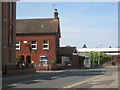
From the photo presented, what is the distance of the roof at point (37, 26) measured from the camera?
62028 millimetres

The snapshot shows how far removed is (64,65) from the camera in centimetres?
6097

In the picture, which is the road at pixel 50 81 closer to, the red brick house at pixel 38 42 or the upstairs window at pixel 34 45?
the red brick house at pixel 38 42

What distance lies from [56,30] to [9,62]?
2136cm

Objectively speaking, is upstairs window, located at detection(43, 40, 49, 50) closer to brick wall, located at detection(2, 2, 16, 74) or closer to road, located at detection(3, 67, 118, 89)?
brick wall, located at detection(2, 2, 16, 74)

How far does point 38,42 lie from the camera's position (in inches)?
2443

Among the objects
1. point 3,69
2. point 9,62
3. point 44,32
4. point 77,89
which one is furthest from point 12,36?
point 77,89

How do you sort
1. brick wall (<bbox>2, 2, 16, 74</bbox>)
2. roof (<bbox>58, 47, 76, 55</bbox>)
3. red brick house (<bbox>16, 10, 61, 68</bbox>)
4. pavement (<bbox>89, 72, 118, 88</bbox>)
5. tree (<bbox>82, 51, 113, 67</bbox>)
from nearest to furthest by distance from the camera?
pavement (<bbox>89, 72, 118, 88</bbox>) < brick wall (<bbox>2, 2, 16, 74</bbox>) < red brick house (<bbox>16, 10, 61, 68</bbox>) < roof (<bbox>58, 47, 76, 55</bbox>) < tree (<bbox>82, 51, 113, 67</bbox>)

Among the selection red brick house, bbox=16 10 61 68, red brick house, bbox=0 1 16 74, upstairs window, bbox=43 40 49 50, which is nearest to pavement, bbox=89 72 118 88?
red brick house, bbox=0 1 16 74

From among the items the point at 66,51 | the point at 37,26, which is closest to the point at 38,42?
the point at 37,26

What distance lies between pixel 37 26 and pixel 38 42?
3.75 metres

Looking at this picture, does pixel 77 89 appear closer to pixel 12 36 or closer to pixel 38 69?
pixel 12 36

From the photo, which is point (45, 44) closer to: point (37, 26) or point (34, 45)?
point (34, 45)

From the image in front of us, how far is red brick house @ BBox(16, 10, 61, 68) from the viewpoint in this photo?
201 ft

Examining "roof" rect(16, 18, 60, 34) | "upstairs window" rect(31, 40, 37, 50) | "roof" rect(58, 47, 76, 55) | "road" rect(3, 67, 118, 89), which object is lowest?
"road" rect(3, 67, 118, 89)
